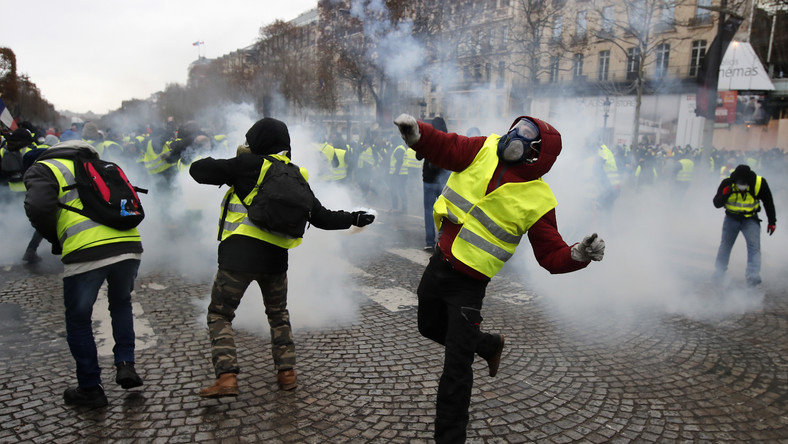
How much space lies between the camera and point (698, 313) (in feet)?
17.4

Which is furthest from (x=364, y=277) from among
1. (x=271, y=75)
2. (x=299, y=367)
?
(x=271, y=75)

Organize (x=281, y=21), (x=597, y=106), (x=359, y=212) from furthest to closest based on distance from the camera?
(x=281, y=21), (x=597, y=106), (x=359, y=212)

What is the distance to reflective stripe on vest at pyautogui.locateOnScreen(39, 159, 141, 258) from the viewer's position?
3.04m

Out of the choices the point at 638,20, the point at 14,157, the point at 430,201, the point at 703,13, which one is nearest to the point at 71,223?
the point at 430,201

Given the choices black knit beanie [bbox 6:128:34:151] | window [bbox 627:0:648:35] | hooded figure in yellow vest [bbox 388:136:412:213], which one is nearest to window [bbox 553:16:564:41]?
window [bbox 627:0:648:35]

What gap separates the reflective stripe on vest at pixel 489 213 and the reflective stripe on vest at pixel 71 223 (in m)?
2.11

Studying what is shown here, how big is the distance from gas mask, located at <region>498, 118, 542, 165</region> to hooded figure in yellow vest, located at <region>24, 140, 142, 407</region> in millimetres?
2385

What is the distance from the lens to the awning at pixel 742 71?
21625 millimetres

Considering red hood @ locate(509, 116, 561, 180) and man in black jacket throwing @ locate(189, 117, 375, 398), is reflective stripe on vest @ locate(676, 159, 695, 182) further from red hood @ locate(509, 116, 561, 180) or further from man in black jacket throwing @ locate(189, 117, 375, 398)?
man in black jacket throwing @ locate(189, 117, 375, 398)

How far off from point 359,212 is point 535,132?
139 centimetres

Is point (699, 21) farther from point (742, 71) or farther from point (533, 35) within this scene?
point (742, 71)

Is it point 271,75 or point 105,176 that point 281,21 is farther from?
point 105,176

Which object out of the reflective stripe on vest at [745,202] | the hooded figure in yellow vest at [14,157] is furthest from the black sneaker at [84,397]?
the reflective stripe on vest at [745,202]

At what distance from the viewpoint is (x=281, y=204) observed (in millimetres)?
3061
